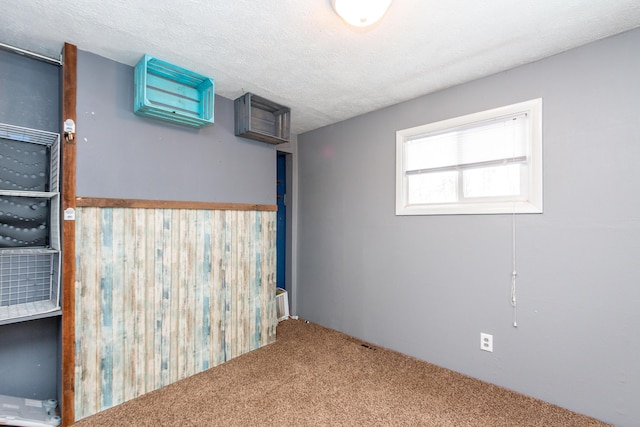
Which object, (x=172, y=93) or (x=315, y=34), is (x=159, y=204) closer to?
(x=172, y=93)

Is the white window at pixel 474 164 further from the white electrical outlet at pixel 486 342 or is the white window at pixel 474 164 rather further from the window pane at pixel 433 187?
the white electrical outlet at pixel 486 342

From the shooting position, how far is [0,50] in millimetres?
1833

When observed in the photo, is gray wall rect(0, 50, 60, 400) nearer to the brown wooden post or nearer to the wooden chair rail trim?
the brown wooden post

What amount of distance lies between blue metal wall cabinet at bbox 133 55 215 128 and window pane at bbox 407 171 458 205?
1808 millimetres

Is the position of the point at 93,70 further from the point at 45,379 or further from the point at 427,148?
the point at 427,148

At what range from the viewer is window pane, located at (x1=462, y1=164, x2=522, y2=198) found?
221cm

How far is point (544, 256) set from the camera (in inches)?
80.7

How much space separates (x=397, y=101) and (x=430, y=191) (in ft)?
2.91

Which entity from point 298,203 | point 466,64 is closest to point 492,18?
point 466,64

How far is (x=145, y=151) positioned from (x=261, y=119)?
1.04 metres

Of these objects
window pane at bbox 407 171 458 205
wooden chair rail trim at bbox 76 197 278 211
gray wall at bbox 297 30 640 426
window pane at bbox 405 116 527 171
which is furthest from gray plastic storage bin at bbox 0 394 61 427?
window pane at bbox 405 116 527 171

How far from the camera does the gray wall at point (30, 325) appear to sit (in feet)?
6.02

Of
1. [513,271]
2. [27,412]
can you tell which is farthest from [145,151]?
[513,271]

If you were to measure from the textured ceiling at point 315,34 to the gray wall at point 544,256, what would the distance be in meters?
0.29
